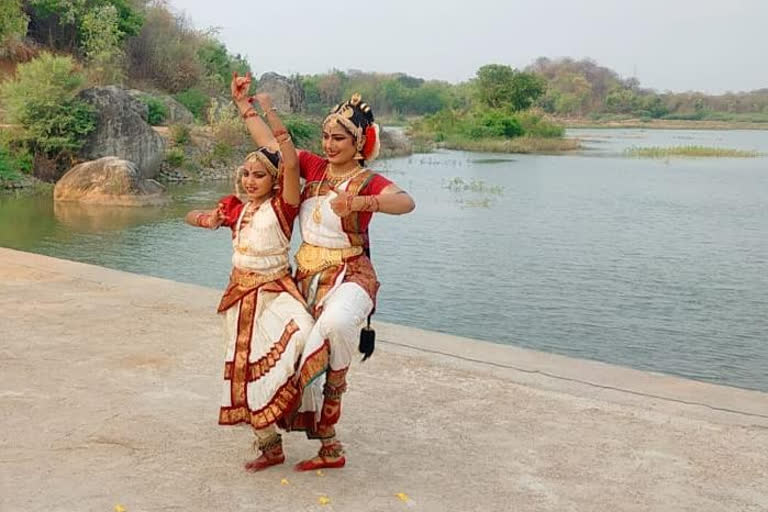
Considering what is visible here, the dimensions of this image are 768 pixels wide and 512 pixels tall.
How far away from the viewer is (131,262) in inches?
545

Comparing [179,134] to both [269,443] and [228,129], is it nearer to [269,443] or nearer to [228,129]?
[228,129]

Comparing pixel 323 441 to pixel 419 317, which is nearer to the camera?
pixel 323 441

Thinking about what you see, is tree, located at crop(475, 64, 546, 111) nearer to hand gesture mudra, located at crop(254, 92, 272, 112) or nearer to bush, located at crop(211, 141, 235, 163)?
bush, located at crop(211, 141, 235, 163)

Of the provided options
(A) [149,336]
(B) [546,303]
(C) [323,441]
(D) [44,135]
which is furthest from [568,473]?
(D) [44,135]

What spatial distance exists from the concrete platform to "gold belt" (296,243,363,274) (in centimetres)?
82

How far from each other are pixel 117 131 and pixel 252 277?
21083 millimetres

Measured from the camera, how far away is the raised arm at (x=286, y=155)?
3.79 m

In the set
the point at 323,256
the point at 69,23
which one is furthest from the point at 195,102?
the point at 323,256

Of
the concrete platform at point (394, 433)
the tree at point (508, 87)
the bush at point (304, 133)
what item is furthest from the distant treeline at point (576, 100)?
the concrete platform at point (394, 433)

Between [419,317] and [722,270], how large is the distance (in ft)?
19.9

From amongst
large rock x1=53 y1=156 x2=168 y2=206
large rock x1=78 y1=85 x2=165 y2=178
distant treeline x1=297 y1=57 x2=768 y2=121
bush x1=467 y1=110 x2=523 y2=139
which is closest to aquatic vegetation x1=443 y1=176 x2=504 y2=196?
large rock x1=78 y1=85 x2=165 y2=178

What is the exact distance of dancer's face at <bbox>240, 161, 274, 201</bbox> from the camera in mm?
3959

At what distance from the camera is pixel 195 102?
116ft

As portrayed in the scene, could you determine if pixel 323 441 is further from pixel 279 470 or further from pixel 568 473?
pixel 568 473
